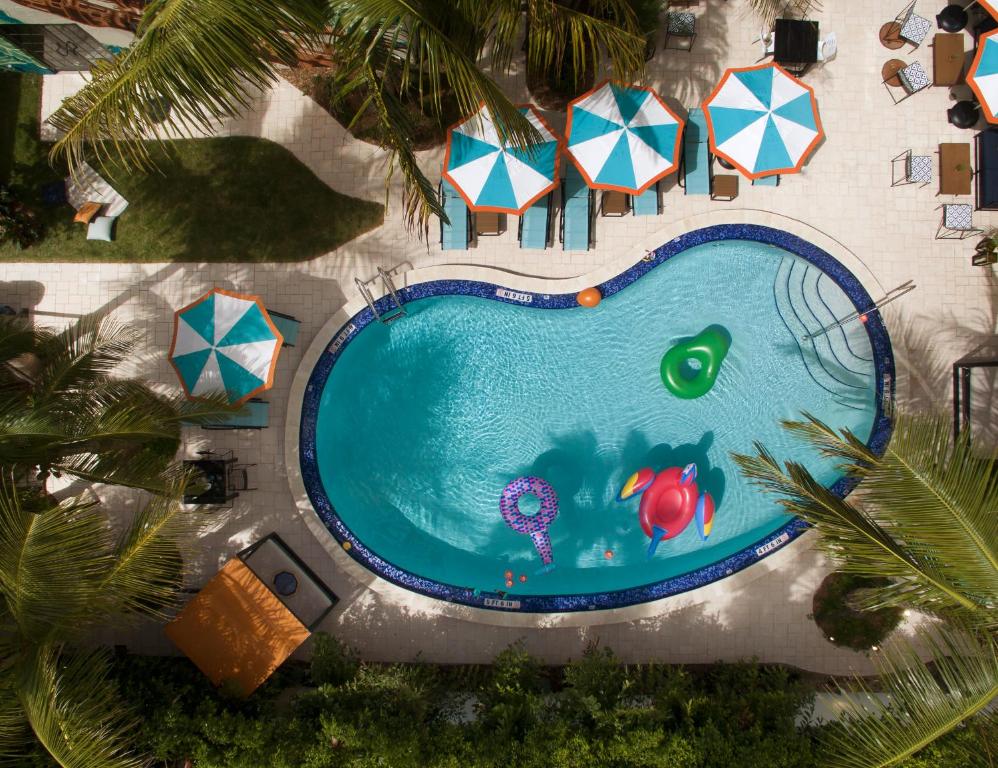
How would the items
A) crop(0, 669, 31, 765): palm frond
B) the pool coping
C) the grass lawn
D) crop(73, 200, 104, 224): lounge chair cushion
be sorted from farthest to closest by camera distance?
the grass lawn < crop(73, 200, 104, 224): lounge chair cushion < the pool coping < crop(0, 669, 31, 765): palm frond

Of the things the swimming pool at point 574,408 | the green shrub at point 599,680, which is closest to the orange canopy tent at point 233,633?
the swimming pool at point 574,408

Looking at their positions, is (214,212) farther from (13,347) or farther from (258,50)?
(258,50)

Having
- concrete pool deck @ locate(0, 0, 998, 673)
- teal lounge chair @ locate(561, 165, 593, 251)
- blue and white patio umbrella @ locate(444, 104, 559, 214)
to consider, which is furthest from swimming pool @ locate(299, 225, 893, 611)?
blue and white patio umbrella @ locate(444, 104, 559, 214)

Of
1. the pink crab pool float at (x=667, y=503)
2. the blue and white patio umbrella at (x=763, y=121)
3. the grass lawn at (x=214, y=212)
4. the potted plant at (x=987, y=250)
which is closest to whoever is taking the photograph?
the blue and white patio umbrella at (x=763, y=121)

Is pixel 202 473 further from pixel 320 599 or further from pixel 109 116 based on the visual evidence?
pixel 109 116

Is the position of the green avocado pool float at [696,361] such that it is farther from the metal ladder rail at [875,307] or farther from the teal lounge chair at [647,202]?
the teal lounge chair at [647,202]

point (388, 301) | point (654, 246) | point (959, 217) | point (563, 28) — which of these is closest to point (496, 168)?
point (563, 28)

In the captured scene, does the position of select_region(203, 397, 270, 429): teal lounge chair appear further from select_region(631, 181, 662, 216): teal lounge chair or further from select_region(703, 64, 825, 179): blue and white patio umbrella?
select_region(703, 64, 825, 179): blue and white patio umbrella
